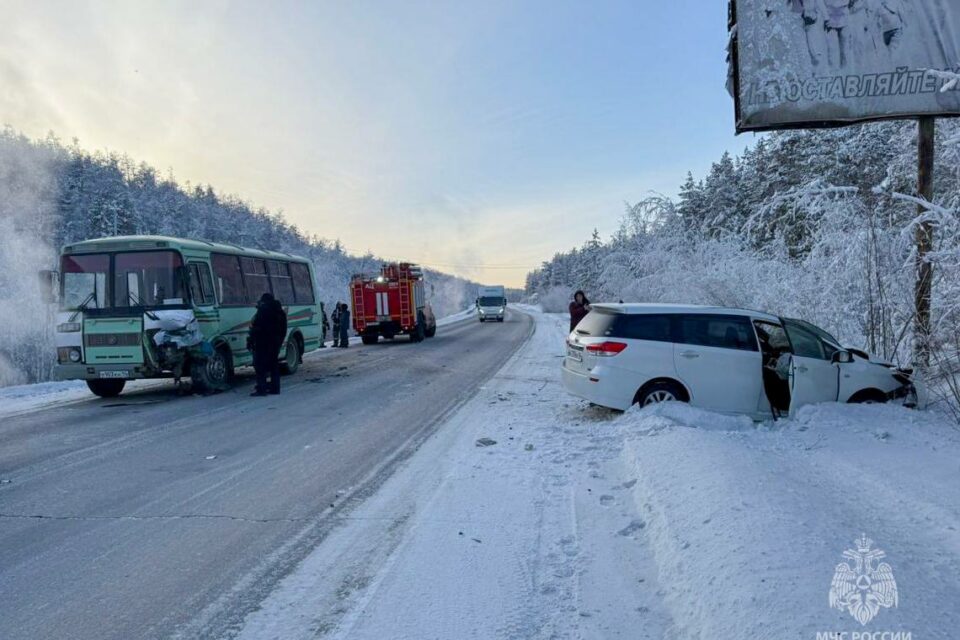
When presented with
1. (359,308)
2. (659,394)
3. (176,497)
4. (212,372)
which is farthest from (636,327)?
(359,308)

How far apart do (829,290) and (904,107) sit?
387cm

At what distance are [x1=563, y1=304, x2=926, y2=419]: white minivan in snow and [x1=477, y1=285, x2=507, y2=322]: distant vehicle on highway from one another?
121ft

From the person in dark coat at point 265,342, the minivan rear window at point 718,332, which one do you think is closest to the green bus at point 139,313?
the person in dark coat at point 265,342

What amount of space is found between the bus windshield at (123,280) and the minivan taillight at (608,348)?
25.6 feet

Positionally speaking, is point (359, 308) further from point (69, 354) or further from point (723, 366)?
point (723, 366)

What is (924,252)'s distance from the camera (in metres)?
8.61

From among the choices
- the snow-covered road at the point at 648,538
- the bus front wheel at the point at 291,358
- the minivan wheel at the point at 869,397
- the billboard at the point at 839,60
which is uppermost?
the billboard at the point at 839,60

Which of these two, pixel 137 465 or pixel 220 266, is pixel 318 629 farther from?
pixel 220 266

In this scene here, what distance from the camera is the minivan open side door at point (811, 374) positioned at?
712 cm

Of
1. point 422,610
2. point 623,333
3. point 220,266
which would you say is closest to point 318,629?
point 422,610

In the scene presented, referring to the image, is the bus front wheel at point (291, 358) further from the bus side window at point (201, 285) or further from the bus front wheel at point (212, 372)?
the bus side window at point (201, 285)

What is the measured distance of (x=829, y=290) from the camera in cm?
1173

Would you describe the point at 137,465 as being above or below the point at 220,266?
below

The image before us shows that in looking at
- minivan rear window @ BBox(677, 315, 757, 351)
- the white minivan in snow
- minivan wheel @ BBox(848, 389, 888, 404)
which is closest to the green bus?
the white minivan in snow
